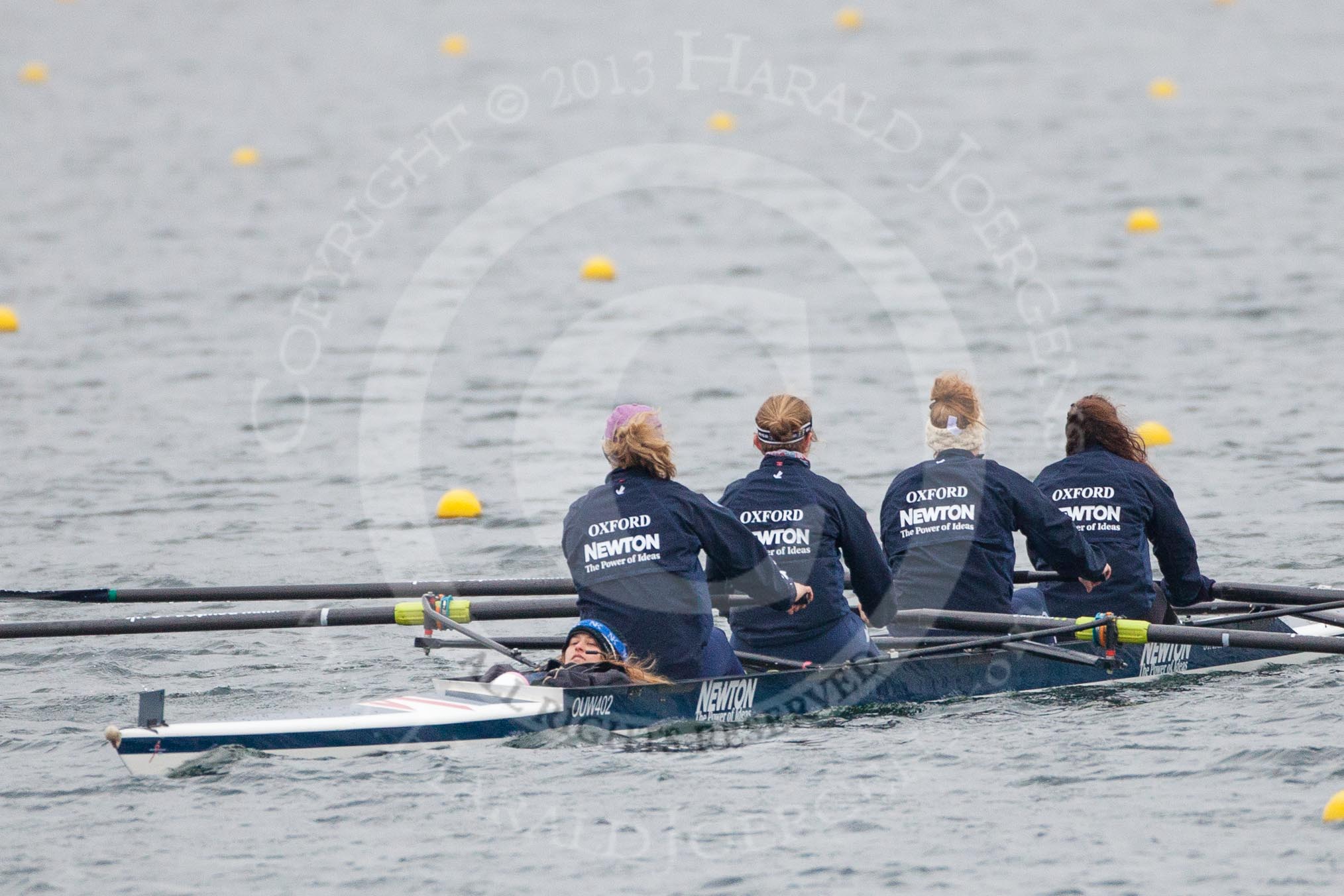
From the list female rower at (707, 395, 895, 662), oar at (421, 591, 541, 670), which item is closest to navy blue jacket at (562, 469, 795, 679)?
female rower at (707, 395, 895, 662)

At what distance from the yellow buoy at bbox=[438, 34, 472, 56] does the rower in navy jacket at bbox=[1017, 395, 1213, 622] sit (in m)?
25.1

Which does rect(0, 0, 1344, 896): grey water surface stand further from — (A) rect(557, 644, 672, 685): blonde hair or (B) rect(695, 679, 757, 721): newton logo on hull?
(A) rect(557, 644, 672, 685): blonde hair

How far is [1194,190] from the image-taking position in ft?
79.1

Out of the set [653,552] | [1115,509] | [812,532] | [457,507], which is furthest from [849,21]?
[653,552]

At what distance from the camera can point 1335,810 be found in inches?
320

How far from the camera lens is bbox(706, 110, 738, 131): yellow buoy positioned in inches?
1099

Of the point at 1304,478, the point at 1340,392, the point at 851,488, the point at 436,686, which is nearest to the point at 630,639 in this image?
the point at 436,686

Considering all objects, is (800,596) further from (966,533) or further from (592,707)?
(592,707)

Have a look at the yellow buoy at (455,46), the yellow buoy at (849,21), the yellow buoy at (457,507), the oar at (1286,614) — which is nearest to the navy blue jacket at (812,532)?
A: the oar at (1286,614)

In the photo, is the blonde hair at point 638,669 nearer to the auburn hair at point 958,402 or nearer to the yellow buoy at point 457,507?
the auburn hair at point 958,402

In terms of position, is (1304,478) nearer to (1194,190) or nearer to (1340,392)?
(1340,392)

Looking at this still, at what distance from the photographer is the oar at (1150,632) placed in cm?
945

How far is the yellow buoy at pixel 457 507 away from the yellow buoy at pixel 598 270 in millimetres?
7187

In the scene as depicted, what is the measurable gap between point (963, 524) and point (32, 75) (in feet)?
89.8
